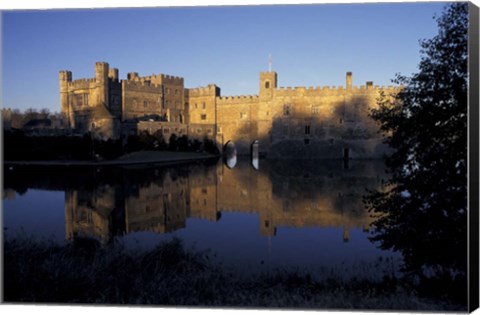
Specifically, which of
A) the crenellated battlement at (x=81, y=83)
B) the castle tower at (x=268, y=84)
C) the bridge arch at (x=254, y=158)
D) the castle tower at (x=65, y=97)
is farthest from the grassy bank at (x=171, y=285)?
the castle tower at (x=65, y=97)

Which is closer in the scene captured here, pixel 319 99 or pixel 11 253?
pixel 11 253

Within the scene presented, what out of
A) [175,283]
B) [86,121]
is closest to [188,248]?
[175,283]

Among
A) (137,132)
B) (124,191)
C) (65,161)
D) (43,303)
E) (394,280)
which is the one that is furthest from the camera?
(137,132)

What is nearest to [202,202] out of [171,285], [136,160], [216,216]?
[216,216]

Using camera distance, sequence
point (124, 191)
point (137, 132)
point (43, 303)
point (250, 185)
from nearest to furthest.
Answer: point (43, 303) < point (124, 191) < point (250, 185) < point (137, 132)

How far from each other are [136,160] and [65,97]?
13.9 m

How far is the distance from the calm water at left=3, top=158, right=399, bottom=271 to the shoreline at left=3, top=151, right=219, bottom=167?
21.6 feet

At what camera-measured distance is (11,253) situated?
6.29 meters

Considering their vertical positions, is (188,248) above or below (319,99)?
below

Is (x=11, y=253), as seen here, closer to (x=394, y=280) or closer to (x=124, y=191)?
(x=394, y=280)

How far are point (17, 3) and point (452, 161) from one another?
19.0ft

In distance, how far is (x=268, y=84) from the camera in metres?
34.0

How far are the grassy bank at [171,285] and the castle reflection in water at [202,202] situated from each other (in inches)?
72.2

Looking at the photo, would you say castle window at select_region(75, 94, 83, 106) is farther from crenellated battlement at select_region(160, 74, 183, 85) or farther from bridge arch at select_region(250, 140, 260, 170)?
bridge arch at select_region(250, 140, 260, 170)
